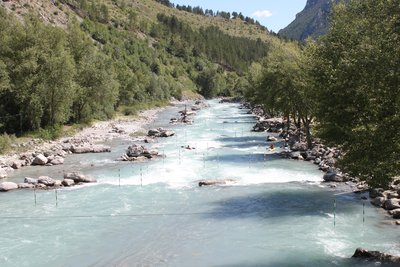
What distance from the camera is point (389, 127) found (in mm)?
18578

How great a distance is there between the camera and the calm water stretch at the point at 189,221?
74.3ft

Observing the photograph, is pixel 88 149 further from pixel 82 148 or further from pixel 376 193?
pixel 376 193

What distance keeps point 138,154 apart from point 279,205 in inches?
922

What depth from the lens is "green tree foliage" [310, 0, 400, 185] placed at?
→ 725 inches

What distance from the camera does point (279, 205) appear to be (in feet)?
103

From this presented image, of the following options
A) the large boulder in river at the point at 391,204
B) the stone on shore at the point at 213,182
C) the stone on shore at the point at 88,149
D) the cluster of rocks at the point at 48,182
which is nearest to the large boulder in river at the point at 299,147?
the stone on shore at the point at 213,182

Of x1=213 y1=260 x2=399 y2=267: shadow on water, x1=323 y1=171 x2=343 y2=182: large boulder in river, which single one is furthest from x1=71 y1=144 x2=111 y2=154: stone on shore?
x1=213 y1=260 x2=399 y2=267: shadow on water

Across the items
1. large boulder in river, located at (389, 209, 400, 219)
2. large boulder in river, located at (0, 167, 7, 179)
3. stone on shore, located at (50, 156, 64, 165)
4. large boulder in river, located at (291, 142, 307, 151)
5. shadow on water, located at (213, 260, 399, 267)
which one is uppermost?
large boulder in river, located at (291, 142, 307, 151)

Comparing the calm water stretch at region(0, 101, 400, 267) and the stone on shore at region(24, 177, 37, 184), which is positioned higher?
the stone on shore at region(24, 177, 37, 184)

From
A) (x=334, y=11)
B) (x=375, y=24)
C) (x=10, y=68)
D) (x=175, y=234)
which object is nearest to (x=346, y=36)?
(x=334, y=11)

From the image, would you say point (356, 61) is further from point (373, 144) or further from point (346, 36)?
point (346, 36)

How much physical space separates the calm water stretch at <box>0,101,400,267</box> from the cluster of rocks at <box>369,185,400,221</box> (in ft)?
2.86

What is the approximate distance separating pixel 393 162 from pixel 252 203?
14.3 m

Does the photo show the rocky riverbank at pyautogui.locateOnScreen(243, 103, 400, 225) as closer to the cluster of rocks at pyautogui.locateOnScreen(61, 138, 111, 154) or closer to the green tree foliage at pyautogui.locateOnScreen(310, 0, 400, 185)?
the green tree foliage at pyautogui.locateOnScreen(310, 0, 400, 185)
